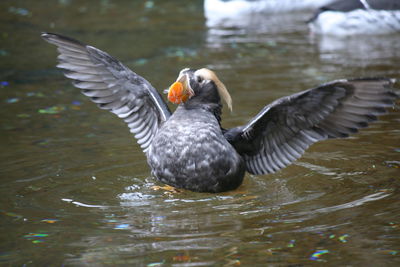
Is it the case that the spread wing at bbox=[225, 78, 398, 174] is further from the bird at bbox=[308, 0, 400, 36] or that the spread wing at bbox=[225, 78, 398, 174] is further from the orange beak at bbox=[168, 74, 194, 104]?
the bird at bbox=[308, 0, 400, 36]

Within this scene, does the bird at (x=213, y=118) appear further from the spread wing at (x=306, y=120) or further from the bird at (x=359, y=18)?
the bird at (x=359, y=18)

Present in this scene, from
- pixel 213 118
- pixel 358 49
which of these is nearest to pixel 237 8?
pixel 358 49

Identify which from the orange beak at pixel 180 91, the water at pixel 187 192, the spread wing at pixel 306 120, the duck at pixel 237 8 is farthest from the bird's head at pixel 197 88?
the duck at pixel 237 8

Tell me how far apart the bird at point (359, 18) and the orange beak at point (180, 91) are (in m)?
5.51

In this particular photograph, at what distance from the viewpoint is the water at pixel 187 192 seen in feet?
13.0

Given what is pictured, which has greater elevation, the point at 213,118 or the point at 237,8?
the point at 237,8

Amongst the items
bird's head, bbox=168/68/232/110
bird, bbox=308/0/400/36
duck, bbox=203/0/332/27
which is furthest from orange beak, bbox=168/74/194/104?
duck, bbox=203/0/332/27

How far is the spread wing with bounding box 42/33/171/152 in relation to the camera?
5.32 m

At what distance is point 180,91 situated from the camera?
4.95m

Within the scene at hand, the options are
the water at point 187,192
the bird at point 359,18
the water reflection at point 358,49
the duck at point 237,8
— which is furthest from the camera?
the duck at point 237,8

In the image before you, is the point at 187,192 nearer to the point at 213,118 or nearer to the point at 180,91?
the point at 213,118

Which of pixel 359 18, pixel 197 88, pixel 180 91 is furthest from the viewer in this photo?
pixel 359 18

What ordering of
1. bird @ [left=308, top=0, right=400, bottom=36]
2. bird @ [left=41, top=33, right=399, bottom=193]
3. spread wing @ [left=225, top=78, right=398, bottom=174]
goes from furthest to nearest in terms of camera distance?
bird @ [left=308, top=0, right=400, bottom=36]
bird @ [left=41, top=33, right=399, bottom=193]
spread wing @ [left=225, top=78, right=398, bottom=174]

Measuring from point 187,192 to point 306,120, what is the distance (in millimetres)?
1039
